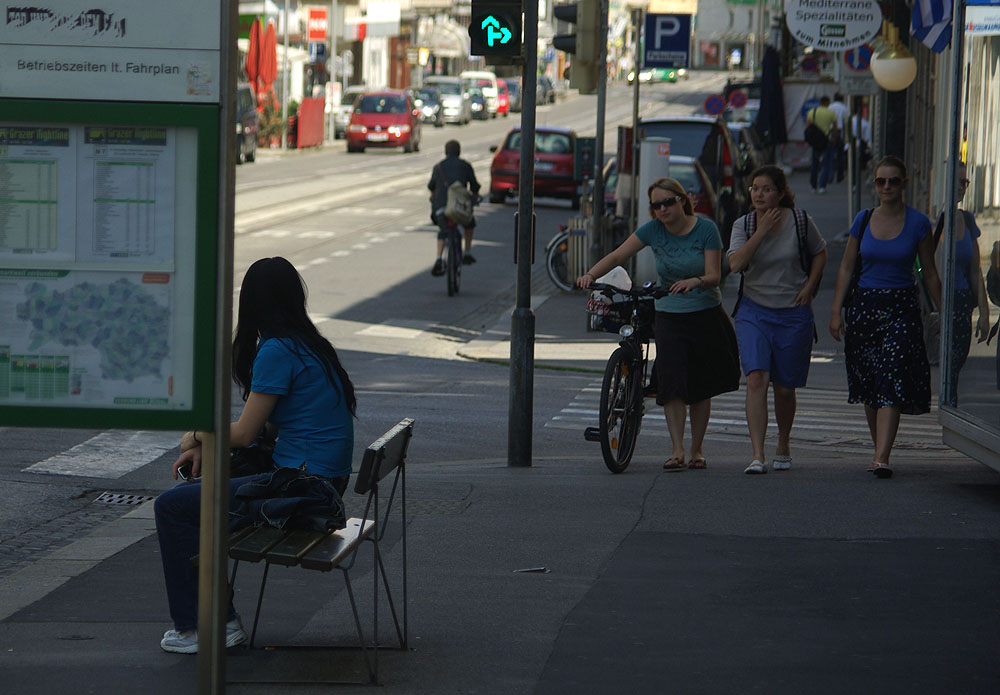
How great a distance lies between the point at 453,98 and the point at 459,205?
49749mm

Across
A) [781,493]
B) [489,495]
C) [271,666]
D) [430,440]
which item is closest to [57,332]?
[271,666]

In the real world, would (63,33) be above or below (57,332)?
above

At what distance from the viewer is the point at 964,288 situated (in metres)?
8.50

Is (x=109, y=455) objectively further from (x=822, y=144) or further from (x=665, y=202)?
(x=822, y=144)

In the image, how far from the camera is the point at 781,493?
27.8ft

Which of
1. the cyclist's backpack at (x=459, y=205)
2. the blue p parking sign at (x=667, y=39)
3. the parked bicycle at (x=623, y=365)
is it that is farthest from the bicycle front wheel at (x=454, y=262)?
the parked bicycle at (x=623, y=365)

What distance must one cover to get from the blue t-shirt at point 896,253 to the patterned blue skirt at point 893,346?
60 mm

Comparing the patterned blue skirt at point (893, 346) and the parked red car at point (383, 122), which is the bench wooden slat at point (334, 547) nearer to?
the patterned blue skirt at point (893, 346)

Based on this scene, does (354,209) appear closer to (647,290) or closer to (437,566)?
(647,290)

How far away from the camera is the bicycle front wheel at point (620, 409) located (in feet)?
29.7

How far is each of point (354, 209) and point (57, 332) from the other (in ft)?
95.4

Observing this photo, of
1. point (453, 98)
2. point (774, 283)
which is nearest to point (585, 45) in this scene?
point (774, 283)

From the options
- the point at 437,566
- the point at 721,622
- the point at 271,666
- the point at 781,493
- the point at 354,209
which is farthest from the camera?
the point at 354,209

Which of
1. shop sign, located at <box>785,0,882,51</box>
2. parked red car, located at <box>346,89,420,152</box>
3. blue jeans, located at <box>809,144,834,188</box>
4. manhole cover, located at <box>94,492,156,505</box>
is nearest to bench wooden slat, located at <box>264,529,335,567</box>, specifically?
manhole cover, located at <box>94,492,156,505</box>
